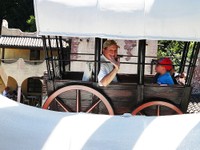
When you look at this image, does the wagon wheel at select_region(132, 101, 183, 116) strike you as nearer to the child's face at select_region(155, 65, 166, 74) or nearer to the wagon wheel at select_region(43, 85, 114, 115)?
the wagon wheel at select_region(43, 85, 114, 115)

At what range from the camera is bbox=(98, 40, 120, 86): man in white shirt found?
17.8 feet

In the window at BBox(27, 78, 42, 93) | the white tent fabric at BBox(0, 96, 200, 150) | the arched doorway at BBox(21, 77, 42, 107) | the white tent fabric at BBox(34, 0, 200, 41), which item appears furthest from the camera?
the window at BBox(27, 78, 42, 93)

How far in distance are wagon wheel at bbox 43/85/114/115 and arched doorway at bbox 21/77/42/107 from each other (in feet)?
66.2

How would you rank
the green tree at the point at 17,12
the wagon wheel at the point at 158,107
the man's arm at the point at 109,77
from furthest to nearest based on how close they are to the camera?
1. the green tree at the point at 17,12
2. the wagon wheel at the point at 158,107
3. the man's arm at the point at 109,77

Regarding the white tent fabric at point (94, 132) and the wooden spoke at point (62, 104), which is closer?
the white tent fabric at point (94, 132)

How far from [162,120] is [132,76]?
3634 mm

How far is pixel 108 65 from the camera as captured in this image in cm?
568

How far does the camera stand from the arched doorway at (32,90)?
26345 mm

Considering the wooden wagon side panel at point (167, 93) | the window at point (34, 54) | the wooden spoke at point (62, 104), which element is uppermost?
the wooden wagon side panel at point (167, 93)

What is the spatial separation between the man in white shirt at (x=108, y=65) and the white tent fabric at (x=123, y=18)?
45 centimetres

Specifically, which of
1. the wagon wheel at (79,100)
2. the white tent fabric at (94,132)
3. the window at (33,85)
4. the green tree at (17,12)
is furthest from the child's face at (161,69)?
the green tree at (17,12)

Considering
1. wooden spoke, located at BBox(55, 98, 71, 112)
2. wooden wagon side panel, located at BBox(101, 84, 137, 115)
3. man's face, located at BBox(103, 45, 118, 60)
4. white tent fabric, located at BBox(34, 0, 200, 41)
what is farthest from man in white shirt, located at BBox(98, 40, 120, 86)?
wooden spoke, located at BBox(55, 98, 71, 112)

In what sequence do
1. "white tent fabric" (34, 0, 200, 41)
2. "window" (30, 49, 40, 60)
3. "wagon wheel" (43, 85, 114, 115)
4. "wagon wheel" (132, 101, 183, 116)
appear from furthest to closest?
"window" (30, 49, 40, 60) → "wagon wheel" (43, 85, 114, 115) → "wagon wheel" (132, 101, 183, 116) → "white tent fabric" (34, 0, 200, 41)

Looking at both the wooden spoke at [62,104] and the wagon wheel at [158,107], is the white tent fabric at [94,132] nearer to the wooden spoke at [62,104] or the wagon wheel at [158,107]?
the wagon wheel at [158,107]
